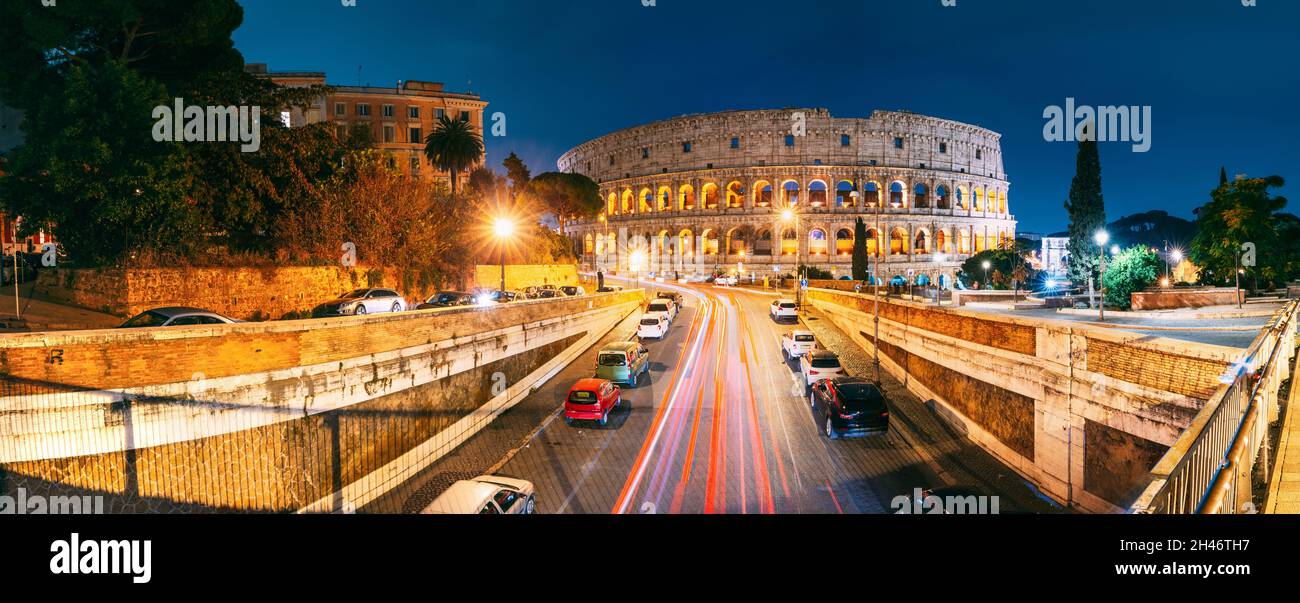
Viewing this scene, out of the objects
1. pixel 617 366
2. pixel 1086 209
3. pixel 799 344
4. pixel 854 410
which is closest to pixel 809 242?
pixel 1086 209

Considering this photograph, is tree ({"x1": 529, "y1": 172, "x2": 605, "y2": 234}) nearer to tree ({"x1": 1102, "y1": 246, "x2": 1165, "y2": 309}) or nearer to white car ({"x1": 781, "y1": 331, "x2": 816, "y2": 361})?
white car ({"x1": 781, "y1": 331, "x2": 816, "y2": 361})

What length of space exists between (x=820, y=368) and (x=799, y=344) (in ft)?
16.1

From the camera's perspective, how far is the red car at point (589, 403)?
17297 mm

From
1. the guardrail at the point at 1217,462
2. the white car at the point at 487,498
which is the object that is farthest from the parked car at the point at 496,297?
the guardrail at the point at 1217,462

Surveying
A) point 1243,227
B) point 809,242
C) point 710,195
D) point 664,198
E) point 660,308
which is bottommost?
point 660,308

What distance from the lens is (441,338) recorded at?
18.3 metres

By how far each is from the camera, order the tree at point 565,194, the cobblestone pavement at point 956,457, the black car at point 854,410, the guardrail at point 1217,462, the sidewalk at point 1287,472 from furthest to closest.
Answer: the tree at point 565,194 → the black car at point 854,410 → the cobblestone pavement at point 956,457 → the sidewalk at point 1287,472 → the guardrail at point 1217,462

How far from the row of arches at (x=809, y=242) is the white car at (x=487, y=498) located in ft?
229

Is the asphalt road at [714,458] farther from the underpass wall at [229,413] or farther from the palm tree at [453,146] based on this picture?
the palm tree at [453,146]

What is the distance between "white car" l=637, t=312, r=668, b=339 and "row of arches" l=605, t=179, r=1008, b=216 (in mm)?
55625

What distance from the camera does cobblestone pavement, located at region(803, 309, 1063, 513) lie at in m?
14.3

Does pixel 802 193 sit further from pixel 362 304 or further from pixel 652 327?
pixel 362 304

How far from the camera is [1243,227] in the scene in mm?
30812

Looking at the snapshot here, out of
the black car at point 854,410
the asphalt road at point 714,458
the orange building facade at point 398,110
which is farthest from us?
the orange building facade at point 398,110
